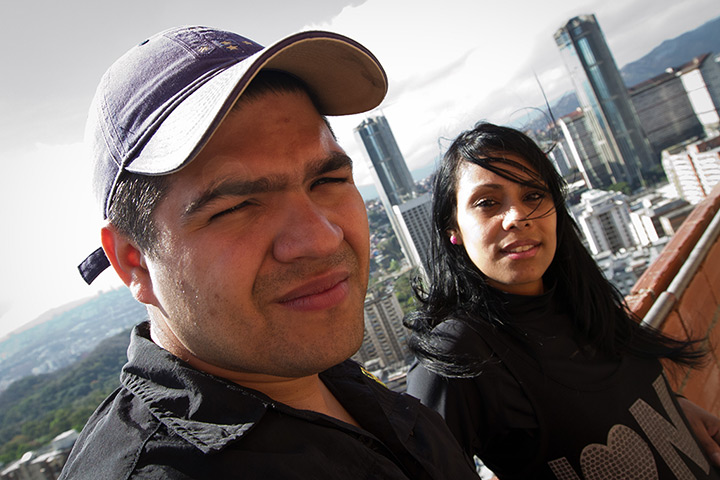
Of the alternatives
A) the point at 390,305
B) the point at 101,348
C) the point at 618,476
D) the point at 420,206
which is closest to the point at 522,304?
the point at 618,476

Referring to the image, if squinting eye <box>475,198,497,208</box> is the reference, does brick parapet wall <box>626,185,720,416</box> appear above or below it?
below

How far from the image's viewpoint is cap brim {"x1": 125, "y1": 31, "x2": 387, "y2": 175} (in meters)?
0.70

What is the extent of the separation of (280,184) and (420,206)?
6479 mm

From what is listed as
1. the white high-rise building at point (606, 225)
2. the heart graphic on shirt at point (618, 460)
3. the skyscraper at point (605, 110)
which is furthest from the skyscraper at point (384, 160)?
the skyscraper at point (605, 110)

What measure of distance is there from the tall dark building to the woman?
11248 mm

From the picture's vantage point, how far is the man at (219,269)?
68 cm

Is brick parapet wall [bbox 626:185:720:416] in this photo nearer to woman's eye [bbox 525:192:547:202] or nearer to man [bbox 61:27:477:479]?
woman's eye [bbox 525:192:547:202]

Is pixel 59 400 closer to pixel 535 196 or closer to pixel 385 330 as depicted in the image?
pixel 385 330

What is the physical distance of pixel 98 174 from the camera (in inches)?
32.9

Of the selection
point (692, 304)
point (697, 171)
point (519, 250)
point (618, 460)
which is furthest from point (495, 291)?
point (697, 171)

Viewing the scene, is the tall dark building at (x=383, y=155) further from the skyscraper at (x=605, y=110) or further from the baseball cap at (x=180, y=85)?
the skyscraper at (x=605, y=110)

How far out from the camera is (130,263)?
2.66 feet

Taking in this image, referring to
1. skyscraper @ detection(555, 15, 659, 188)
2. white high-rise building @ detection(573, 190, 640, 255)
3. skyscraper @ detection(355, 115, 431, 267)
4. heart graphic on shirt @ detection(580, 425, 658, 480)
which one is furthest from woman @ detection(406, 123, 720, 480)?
skyscraper @ detection(555, 15, 659, 188)

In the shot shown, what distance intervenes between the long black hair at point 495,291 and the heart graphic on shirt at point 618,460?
0.37 meters
